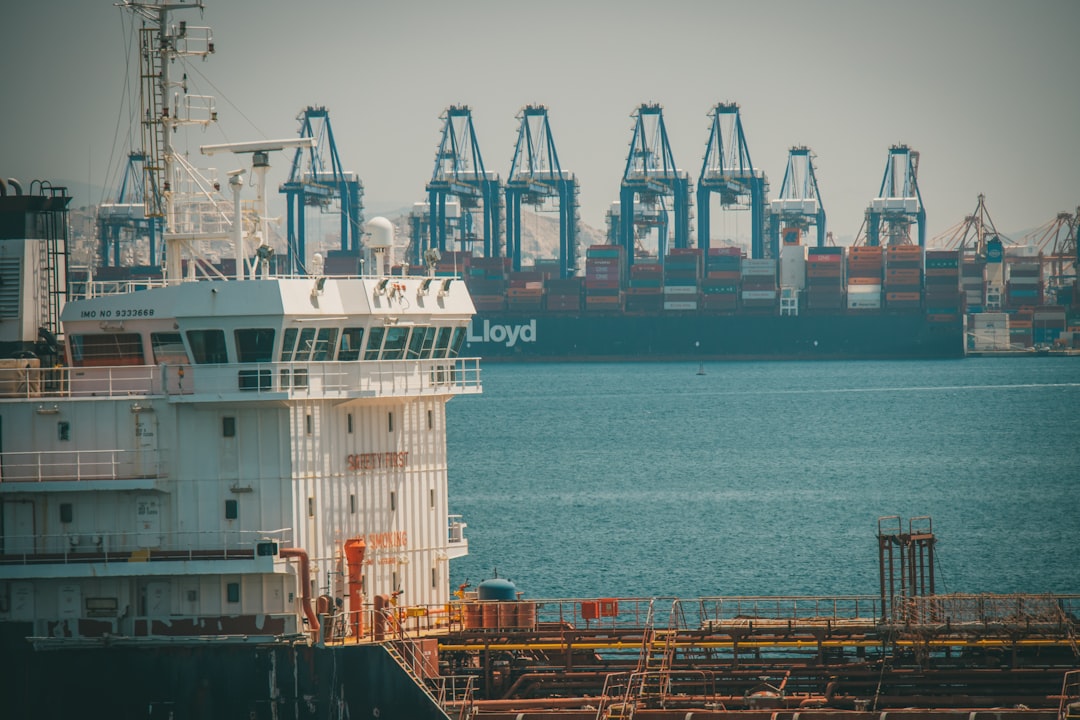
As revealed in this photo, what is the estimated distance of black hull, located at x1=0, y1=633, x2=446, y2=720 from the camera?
94.6 ft

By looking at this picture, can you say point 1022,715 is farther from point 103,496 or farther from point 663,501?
point 663,501

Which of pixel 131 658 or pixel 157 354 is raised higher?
pixel 157 354

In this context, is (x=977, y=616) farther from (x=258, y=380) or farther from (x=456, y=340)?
(x=258, y=380)

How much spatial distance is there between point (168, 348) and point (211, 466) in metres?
2.68

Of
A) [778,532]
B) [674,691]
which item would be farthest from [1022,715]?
[778,532]

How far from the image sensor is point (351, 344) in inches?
1232

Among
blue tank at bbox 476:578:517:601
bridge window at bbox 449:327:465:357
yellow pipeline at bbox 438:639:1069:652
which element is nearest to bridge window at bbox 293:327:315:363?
bridge window at bbox 449:327:465:357

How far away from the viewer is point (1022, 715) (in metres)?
27.8

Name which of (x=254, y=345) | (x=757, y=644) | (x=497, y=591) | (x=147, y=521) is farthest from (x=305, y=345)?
(x=757, y=644)

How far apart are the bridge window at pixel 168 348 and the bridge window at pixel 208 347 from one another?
1.45ft

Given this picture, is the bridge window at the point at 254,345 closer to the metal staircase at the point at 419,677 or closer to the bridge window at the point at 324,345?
the bridge window at the point at 324,345

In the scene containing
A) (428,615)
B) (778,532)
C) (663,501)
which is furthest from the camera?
(663,501)

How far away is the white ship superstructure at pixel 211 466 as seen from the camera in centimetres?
3009

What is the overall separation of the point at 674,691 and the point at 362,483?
7.98 metres
